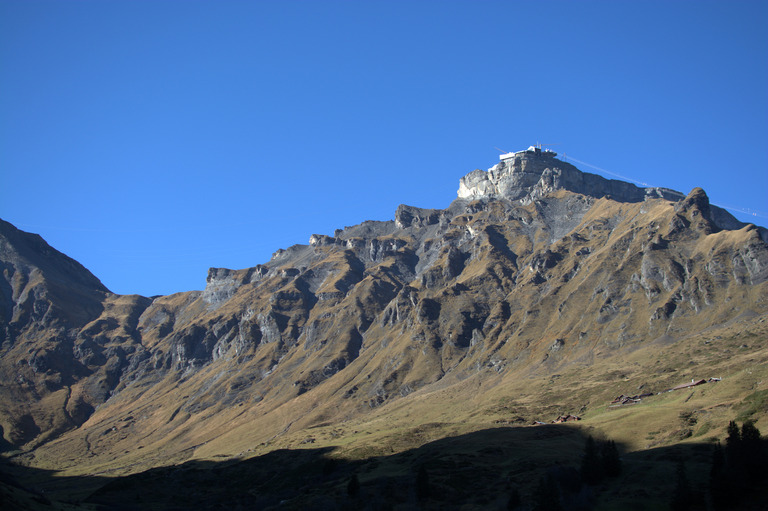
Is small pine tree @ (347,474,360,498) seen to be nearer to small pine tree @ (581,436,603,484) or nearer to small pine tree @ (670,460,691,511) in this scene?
small pine tree @ (581,436,603,484)

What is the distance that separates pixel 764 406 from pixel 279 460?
350 feet

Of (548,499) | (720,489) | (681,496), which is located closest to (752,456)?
(720,489)

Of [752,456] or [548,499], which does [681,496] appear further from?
[548,499]

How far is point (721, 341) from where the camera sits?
192 metres

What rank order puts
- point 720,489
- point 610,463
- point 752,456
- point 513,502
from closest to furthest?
point 720,489
point 752,456
point 513,502
point 610,463

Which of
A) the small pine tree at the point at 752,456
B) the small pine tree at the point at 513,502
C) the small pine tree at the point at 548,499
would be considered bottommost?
the small pine tree at the point at 513,502

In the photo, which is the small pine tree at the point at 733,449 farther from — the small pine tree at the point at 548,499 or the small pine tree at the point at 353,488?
the small pine tree at the point at 353,488

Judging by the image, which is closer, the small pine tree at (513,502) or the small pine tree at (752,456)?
the small pine tree at (752,456)

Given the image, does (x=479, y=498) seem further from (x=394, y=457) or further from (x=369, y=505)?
(x=394, y=457)

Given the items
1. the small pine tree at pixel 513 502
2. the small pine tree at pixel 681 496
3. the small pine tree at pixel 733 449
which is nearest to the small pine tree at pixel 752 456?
the small pine tree at pixel 733 449

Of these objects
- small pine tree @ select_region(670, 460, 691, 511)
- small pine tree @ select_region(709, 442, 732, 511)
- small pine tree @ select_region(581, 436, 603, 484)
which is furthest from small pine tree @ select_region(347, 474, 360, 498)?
small pine tree @ select_region(709, 442, 732, 511)

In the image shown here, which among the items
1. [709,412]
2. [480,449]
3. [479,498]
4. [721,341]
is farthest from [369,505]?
[721,341]

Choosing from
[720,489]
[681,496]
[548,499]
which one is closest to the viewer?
[720,489]

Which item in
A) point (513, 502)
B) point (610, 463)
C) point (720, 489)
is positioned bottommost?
point (513, 502)
